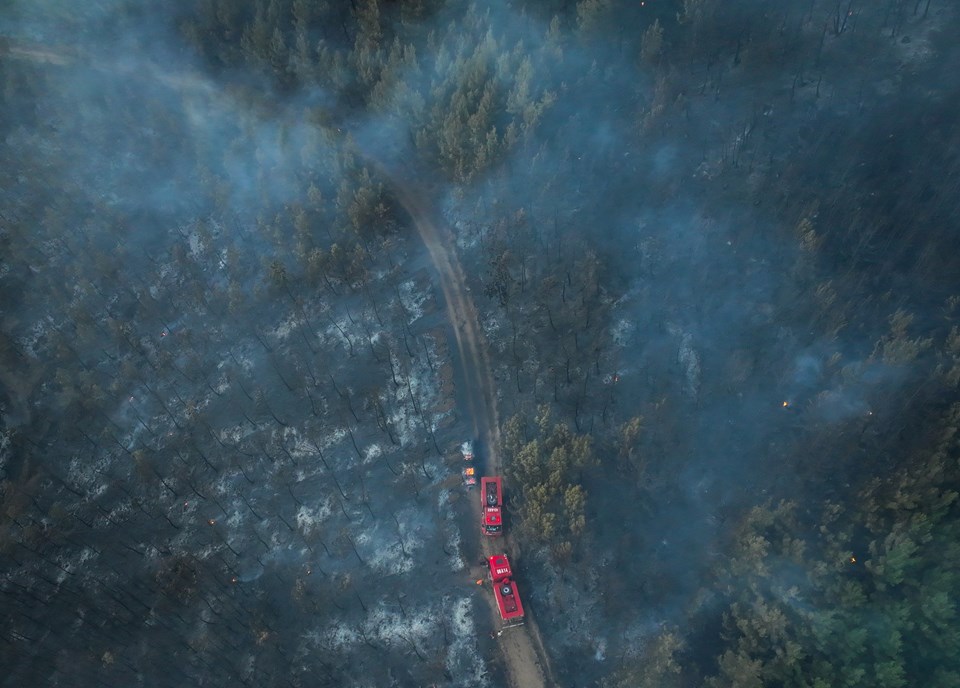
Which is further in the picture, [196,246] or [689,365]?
[196,246]

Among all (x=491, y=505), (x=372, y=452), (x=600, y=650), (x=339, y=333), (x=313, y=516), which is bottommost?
(x=600, y=650)

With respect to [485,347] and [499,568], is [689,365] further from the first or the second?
[499,568]

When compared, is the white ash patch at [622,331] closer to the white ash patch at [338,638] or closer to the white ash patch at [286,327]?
the white ash patch at [286,327]

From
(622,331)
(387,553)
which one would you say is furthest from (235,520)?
(622,331)

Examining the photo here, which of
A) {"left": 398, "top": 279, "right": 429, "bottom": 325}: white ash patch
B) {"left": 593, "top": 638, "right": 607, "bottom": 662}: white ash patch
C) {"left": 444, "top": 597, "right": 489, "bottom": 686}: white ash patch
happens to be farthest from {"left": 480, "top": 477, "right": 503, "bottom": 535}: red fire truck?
{"left": 398, "top": 279, "right": 429, "bottom": 325}: white ash patch

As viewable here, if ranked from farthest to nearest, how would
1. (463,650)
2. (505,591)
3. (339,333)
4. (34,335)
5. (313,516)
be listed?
(34,335)
(339,333)
(313,516)
(505,591)
(463,650)

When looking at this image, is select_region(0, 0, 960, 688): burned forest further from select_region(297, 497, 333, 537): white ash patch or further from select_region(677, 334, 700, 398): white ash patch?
select_region(297, 497, 333, 537): white ash patch

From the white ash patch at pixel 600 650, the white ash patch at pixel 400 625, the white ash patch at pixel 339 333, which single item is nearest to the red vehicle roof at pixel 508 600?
the white ash patch at pixel 400 625

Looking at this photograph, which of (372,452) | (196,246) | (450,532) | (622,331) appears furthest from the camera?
(196,246)
